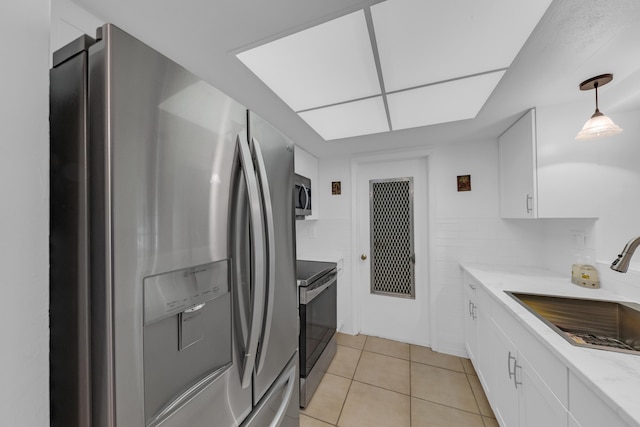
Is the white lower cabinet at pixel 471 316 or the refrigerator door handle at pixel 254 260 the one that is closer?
the refrigerator door handle at pixel 254 260

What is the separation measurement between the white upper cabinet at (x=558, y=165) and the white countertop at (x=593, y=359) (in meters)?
0.51

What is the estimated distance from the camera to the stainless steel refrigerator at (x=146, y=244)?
0.45 meters

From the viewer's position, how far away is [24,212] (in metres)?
0.39

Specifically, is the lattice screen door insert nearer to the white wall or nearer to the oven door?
the oven door

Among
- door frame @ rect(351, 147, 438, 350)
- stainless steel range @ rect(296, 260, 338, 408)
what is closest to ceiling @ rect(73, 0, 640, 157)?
door frame @ rect(351, 147, 438, 350)

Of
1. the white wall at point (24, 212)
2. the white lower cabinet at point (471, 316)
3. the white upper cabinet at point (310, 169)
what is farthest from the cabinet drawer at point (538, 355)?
the white upper cabinet at point (310, 169)

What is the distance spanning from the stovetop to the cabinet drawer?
1.24 meters

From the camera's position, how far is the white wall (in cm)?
36

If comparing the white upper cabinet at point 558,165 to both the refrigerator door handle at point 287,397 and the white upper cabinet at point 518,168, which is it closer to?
the white upper cabinet at point 518,168

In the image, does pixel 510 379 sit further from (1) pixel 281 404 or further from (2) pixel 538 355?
(1) pixel 281 404

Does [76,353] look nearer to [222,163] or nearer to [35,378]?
[35,378]

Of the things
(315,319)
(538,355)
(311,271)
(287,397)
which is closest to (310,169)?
(311,271)

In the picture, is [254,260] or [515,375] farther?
[515,375]

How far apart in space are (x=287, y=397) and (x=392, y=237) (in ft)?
6.89
